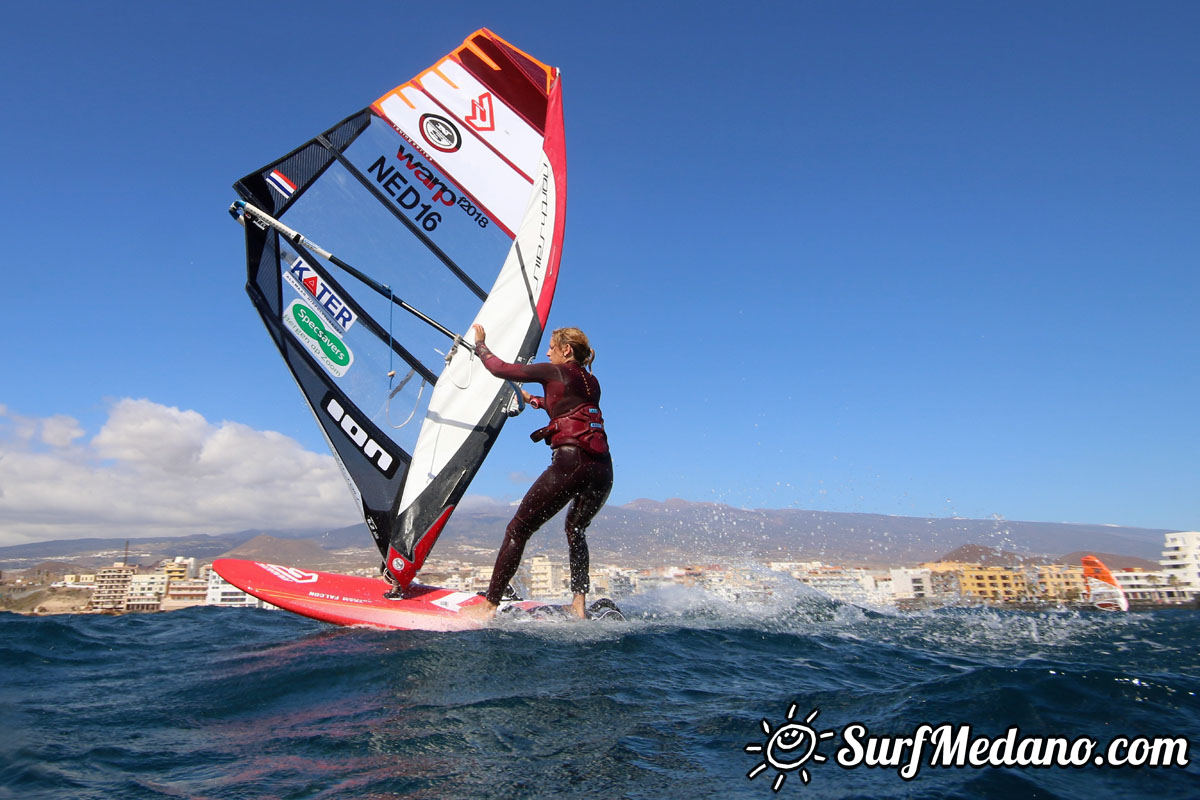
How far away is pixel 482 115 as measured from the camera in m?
6.96

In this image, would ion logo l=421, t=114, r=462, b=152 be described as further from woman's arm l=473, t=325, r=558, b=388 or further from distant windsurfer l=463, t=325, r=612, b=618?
woman's arm l=473, t=325, r=558, b=388

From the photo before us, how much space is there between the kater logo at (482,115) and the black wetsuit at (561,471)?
3313mm

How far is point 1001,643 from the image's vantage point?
14.5 ft

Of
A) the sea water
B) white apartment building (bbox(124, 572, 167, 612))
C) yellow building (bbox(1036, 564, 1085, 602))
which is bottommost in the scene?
white apartment building (bbox(124, 572, 167, 612))

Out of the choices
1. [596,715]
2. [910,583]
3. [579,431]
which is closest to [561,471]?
[579,431]

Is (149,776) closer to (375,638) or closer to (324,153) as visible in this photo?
(375,638)

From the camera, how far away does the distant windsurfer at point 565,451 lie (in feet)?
15.4

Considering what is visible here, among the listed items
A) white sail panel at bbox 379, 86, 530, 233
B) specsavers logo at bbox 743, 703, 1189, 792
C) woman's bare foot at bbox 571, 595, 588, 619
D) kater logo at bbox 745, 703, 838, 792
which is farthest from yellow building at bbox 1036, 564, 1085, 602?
white sail panel at bbox 379, 86, 530, 233

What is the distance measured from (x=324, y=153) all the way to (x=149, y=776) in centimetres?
591

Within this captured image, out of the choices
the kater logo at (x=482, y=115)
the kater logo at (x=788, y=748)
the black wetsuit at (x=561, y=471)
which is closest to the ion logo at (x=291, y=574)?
the black wetsuit at (x=561, y=471)

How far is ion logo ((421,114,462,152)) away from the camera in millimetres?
6719

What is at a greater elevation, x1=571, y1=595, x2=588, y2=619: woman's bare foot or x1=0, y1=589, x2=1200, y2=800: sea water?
x1=571, y1=595, x2=588, y2=619: woman's bare foot

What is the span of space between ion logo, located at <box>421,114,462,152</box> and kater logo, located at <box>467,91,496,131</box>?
0.79 feet

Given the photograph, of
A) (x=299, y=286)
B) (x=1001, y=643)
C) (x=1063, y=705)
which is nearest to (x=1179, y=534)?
(x=1001, y=643)
